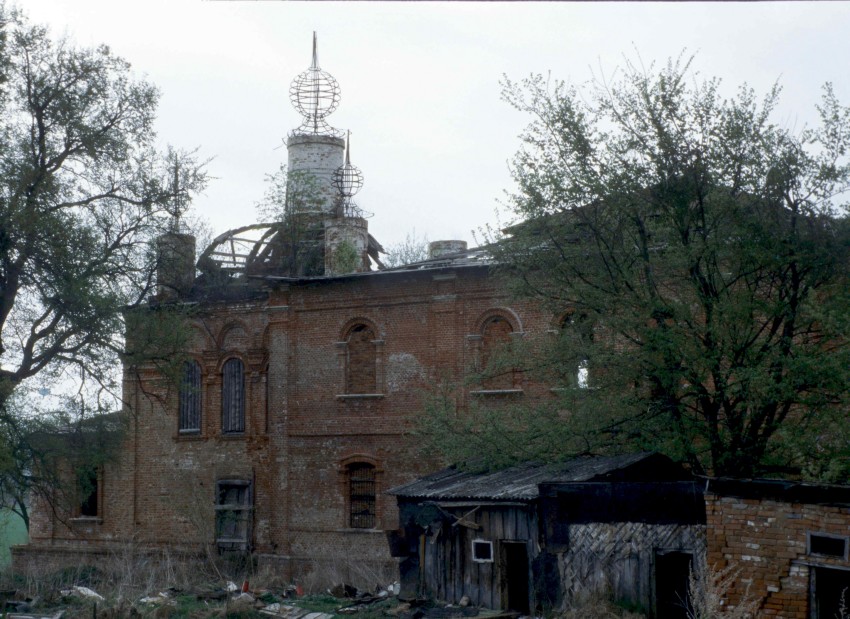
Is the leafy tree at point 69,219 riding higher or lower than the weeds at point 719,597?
higher

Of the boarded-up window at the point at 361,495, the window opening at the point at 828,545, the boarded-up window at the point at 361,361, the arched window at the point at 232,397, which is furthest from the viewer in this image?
the arched window at the point at 232,397

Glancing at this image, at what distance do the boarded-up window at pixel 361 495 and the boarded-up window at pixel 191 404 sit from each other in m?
4.95

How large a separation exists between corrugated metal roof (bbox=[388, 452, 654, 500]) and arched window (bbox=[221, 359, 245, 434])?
825cm

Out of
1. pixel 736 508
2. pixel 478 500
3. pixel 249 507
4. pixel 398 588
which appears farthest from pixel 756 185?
pixel 249 507

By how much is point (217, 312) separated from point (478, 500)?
12234 millimetres

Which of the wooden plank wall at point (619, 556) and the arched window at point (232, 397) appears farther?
the arched window at point (232, 397)

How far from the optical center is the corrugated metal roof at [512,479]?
16.2 m

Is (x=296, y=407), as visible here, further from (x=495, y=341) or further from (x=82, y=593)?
(x=82, y=593)

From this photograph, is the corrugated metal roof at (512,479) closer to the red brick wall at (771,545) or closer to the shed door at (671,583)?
the shed door at (671,583)

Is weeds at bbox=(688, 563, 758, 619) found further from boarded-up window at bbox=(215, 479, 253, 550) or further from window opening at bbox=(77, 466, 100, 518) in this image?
window opening at bbox=(77, 466, 100, 518)

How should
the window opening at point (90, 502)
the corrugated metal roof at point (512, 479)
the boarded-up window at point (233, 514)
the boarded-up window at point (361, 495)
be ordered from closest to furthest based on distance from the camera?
the corrugated metal roof at point (512, 479) < the boarded-up window at point (361, 495) < the boarded-up window at point (233, 514) < the window opening at point (90, 502)

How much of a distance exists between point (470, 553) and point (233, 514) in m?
10.1

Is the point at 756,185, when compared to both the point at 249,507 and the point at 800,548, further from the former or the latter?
the point at 249,507

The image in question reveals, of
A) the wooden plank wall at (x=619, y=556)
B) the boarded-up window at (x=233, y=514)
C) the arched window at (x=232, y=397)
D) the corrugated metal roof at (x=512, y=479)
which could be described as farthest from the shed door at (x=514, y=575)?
the arched window at (x=232, y=397)
